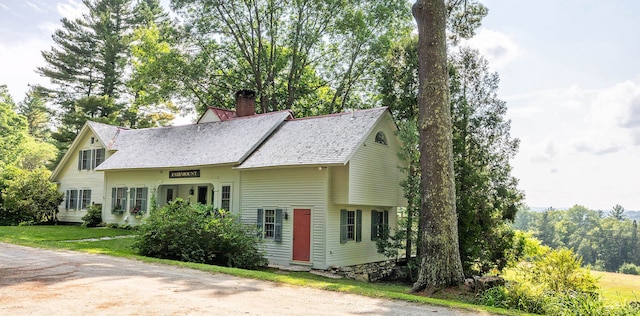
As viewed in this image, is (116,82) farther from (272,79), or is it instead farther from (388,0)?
(388,0)

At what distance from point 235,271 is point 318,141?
23.8 ft

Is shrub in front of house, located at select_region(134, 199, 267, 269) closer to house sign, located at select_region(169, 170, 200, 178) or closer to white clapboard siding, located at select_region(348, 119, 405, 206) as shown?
white clapboard siding, located at select_region(348, 119, 405, 206)

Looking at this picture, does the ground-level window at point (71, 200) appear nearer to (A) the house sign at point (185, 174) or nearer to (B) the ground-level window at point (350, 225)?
(A) the house sign at point (185, 174)

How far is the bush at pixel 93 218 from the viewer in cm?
2472

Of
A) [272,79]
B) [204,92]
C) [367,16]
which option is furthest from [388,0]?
[204,92]

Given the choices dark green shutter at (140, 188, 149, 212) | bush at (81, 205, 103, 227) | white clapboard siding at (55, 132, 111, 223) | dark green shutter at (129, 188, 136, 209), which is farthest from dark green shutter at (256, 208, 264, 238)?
white clapboard siding at (55, 132, 111, 223)

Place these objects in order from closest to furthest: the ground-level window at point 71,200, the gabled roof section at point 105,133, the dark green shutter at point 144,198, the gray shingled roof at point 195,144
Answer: the gray shingled roof at point 195,144
the dark green shutter at point 144,198
the gabled roof section at point 105,133
the ground-level window at point 71,200

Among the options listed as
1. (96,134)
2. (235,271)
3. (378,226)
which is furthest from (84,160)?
(235,271)

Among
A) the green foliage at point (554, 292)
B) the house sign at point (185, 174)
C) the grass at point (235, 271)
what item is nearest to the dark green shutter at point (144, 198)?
the grass at point (235, 271)

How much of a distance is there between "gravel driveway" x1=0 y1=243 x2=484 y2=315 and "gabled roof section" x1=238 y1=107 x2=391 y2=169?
6397mm

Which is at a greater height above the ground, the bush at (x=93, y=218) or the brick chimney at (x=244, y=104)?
the brick chimney at (x=244, y=104)

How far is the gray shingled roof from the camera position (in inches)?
776

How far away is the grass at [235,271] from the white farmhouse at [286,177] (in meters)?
1.93

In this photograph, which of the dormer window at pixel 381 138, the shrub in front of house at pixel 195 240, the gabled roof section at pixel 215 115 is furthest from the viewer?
the gabled roof section at pixel 215 115
